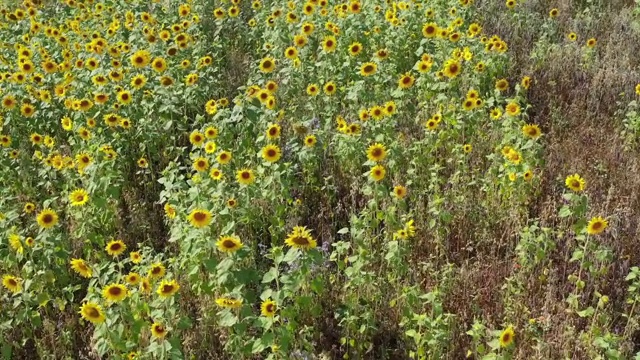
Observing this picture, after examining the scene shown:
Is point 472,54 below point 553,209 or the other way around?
the other way around

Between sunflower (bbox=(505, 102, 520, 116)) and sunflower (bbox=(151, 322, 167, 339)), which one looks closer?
sunflower (bbox=(151, 322, 167, 339))

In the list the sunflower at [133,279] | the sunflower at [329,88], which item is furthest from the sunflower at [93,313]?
the sunflower at [329,88]

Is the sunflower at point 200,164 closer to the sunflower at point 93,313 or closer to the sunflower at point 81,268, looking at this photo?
the sunflower at point 81,268

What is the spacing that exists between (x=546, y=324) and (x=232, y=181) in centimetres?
225

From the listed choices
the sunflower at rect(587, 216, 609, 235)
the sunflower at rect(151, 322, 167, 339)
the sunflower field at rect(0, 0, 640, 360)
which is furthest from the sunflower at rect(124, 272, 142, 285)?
the sunflower at rect(587, 216, 609, 235)

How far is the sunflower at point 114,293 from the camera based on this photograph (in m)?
3.04

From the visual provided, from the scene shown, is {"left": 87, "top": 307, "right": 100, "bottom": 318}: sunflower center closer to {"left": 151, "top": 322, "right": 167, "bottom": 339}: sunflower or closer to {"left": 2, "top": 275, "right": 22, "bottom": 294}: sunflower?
{"left": 151, "top": 322, "right": 167, "bottom": 339}: sunflower

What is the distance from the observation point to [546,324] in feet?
10.8

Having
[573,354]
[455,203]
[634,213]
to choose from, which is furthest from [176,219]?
[634,213]

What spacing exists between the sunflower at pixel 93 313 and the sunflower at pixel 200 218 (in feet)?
2.07

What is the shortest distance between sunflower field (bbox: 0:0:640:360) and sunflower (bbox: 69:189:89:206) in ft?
0.04

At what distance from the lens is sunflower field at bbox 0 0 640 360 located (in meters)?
3.33

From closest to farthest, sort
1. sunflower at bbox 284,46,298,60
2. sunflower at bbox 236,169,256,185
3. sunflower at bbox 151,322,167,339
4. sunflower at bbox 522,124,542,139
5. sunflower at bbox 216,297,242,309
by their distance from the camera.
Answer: sunflower at bbox 151,322,167,339 → sunflower at bbox 216,297,242,309 → sunflower at bbox 236,169,256,185 → sunflower at bbox 522,124,542,139 → sunflower at bbox 284,46,298,60

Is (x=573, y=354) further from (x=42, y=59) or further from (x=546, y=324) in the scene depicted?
(x=42, y=59)
